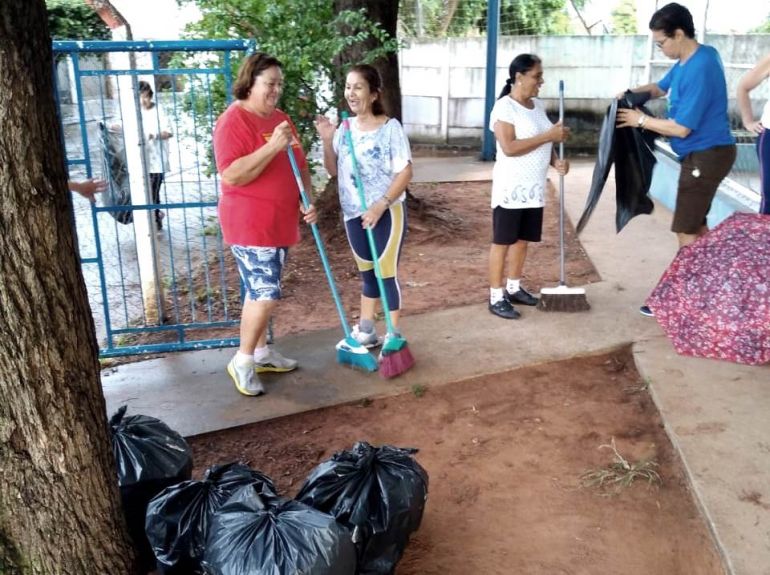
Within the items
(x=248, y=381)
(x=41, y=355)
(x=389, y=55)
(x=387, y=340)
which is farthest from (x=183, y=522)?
(x=389, y=55)

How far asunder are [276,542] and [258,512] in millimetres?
154

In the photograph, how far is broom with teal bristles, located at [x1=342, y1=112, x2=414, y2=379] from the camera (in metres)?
3.72

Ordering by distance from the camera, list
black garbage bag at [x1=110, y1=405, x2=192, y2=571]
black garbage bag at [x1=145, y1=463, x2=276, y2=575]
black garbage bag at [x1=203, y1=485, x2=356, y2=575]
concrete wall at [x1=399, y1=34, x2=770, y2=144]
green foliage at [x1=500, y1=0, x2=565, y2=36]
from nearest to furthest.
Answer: black garbage bag at [x1=203, y1=485, x2=356, y2=575] < black garbage bag at [x1=145, y1=463, x2=276, y2=575] < black garbage bag at [x1=110, y1=405, x2=192, y2=571] < concrete wall at [x1=399, y1=34, x2=770, y2=144] < green foliage at [x1=500, y1=0, x2=565, y2=36]

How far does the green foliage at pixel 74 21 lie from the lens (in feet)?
48.8

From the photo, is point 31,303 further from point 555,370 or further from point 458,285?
point 458,285

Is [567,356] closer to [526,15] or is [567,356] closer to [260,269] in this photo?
[260,269]

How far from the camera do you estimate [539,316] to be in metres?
4.55

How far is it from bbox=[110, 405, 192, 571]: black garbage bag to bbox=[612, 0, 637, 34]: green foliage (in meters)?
11.9

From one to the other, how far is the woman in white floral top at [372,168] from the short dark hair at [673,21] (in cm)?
160

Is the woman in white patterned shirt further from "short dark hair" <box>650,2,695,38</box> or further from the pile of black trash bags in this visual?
the pile of black trash bags

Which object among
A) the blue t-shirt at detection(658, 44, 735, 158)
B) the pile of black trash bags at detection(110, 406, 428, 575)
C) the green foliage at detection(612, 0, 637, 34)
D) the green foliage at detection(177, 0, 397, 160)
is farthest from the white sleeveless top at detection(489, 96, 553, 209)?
the green foliage at detection(612, 0, 637, 34)

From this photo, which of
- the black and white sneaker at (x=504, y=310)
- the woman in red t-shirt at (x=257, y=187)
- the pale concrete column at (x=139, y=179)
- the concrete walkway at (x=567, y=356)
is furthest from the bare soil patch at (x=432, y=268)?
the woman in red t-shirt at (x=257, y=187)

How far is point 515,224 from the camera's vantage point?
4.45 meters

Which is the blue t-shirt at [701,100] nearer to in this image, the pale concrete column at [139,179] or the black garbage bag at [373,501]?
the black garbage bag at [373,501]
